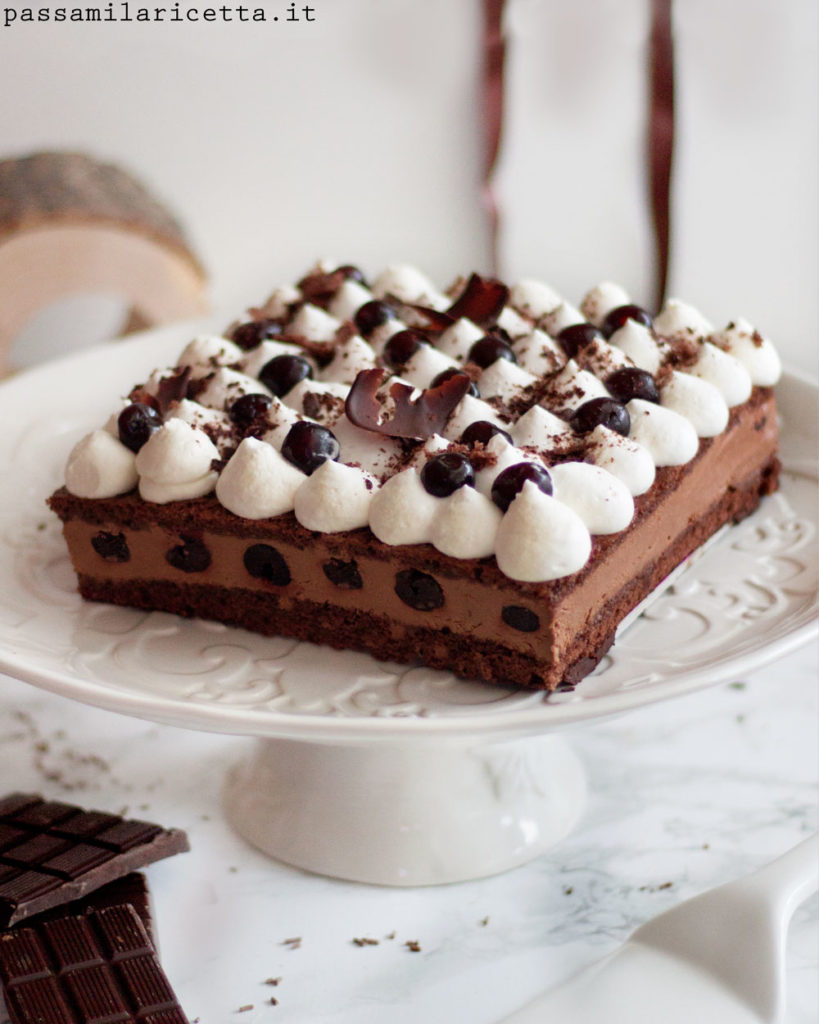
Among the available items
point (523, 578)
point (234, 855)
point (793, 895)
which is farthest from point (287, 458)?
point (793, 895)

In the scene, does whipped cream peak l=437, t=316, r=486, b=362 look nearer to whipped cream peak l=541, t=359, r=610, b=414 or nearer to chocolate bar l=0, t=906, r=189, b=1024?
whipped cream peak l=541, t=359, r=610, b=414

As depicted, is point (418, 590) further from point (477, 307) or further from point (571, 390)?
point (477, 307)

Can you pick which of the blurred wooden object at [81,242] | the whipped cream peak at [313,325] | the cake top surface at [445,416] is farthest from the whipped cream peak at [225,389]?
the blurred wooden object at [81,242]

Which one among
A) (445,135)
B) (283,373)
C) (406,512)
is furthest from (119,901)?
(445,135)

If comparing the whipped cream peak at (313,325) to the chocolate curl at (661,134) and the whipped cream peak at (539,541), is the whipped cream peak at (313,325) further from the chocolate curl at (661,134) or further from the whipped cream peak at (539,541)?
the chocolate curl at (661,134)

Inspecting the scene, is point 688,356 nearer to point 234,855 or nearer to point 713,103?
point 234,855

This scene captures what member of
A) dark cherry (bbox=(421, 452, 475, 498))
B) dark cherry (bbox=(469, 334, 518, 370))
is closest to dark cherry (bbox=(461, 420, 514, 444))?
dark cherry (bbox=(421, 452, 475, 498))
